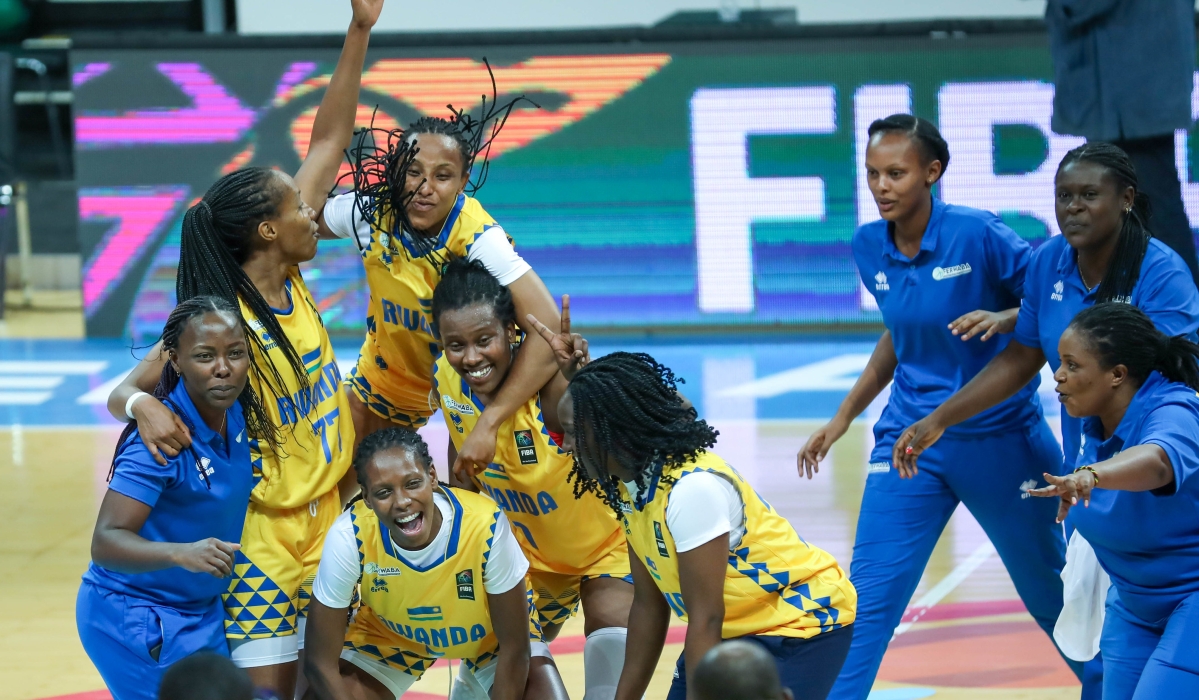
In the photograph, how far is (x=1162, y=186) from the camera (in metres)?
4.41

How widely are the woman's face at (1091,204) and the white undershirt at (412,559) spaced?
1735 mm

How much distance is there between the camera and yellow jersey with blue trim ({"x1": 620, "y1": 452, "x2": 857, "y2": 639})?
9.89ft

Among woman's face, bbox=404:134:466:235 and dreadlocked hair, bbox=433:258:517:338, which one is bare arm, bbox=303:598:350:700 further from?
woman's face, bbox=404:134:466:235

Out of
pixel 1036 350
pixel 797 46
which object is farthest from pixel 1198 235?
pixel 1036 350

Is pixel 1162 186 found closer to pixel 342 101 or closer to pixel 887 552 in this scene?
pixel 887 552

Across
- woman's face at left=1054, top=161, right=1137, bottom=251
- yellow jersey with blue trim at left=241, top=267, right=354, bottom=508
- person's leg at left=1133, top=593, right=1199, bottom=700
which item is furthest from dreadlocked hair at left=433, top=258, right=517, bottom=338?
person's leg at left=1133, top=593, right=1199, bottom=700

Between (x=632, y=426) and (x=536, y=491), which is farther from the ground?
(x=632, y=426)

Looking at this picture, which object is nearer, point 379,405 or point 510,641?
point 510,641

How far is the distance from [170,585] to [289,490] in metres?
0.39

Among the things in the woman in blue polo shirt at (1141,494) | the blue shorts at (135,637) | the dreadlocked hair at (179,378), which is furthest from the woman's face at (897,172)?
the blue shorts at (135,637)

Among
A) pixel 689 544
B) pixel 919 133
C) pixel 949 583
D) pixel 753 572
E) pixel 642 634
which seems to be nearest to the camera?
pixel 689 544

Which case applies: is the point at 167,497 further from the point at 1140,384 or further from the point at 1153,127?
the point at 1153,127

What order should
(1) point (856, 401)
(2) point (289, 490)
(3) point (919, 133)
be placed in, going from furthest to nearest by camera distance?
(1) point (856, 401) < (3) point (919, 133) < (2) point (289, 490)

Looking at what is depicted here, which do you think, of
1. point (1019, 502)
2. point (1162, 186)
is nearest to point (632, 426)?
point (1019, 502)
